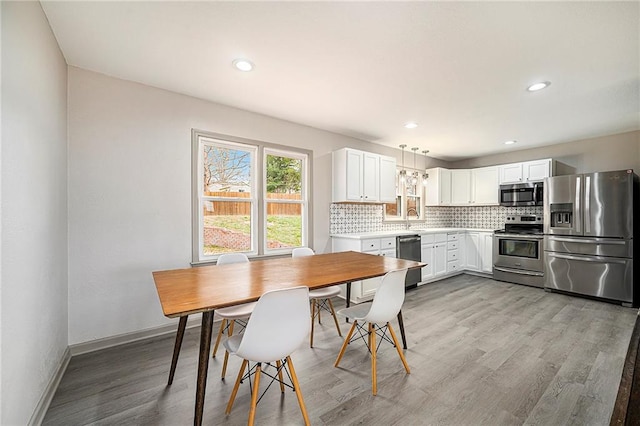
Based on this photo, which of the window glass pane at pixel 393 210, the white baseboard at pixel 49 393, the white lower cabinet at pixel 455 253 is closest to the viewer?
the white baseboard at pixel 49 393

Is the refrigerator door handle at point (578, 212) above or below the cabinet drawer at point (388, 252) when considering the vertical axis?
above

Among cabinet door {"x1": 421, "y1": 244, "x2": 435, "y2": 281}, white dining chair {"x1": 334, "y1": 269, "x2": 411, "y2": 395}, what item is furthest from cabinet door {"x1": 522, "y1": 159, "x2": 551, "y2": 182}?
white dining chair {"x1": 334, "y1": 269, "x2": 411, "y2": 395}

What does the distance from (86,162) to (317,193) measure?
2.65m

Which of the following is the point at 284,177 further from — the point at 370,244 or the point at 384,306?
the point at 384,306

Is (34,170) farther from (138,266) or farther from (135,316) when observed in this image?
(135,316)

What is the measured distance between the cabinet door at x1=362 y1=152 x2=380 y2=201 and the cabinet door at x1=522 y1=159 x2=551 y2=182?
2.88m

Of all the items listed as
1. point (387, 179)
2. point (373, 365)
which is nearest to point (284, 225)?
point (387, 179)

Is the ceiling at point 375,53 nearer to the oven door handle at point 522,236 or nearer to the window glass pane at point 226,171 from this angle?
the window glass pane at point 226,171

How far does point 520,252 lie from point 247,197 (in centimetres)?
472

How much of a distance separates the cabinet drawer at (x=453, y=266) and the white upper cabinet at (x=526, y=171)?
5.94ft

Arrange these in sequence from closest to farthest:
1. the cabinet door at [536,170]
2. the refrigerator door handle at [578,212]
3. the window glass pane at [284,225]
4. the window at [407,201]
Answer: the window glass pane at [284,225] → the refrigerator door handle at [578,212] → the cabinet door at [536,170] → the window at [407,201]

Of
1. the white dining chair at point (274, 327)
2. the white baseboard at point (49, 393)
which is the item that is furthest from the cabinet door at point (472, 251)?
the white baseboard at point (49, 393)

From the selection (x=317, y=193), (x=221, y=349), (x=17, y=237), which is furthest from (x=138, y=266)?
(x=317, y=193)

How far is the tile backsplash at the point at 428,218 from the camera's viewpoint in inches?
174
